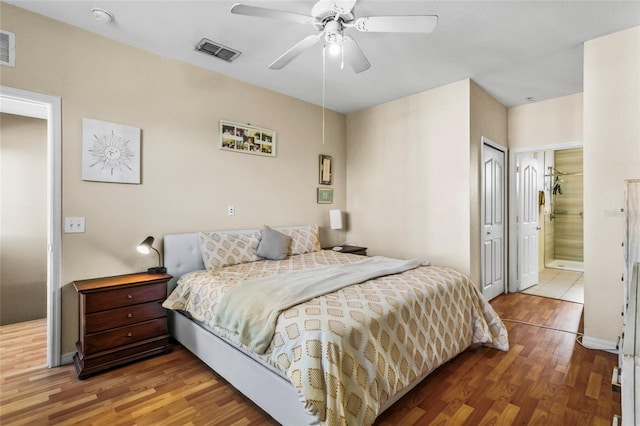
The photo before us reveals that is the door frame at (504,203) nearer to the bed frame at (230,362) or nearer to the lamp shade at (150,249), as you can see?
the bed frame at (230,362)

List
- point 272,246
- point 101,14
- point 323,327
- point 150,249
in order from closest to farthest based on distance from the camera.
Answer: point 323,327, point 101,14, point 150,249, point 272,246

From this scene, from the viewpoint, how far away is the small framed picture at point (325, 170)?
444 cm

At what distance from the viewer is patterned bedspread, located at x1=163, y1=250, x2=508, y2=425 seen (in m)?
1.45

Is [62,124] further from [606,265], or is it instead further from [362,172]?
[606,265]

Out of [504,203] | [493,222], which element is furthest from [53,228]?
[504,203]

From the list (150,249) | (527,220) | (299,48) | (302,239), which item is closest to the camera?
(299,48)

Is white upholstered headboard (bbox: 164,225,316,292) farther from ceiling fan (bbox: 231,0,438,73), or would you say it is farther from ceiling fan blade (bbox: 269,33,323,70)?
ceiling fan (bbox: 231,0,438,73)

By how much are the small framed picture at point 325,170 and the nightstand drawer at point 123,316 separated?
8.79ft

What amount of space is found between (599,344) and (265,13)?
370cm

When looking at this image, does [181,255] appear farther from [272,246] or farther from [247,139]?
[247,139]

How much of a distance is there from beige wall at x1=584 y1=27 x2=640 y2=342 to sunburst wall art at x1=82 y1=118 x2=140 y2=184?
406 cm

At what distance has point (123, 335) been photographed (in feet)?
7.75

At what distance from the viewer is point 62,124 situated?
2418 mm

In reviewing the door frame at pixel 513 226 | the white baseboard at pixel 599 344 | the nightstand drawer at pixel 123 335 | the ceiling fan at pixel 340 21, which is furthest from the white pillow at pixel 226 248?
the door frame at pixel 513 226
